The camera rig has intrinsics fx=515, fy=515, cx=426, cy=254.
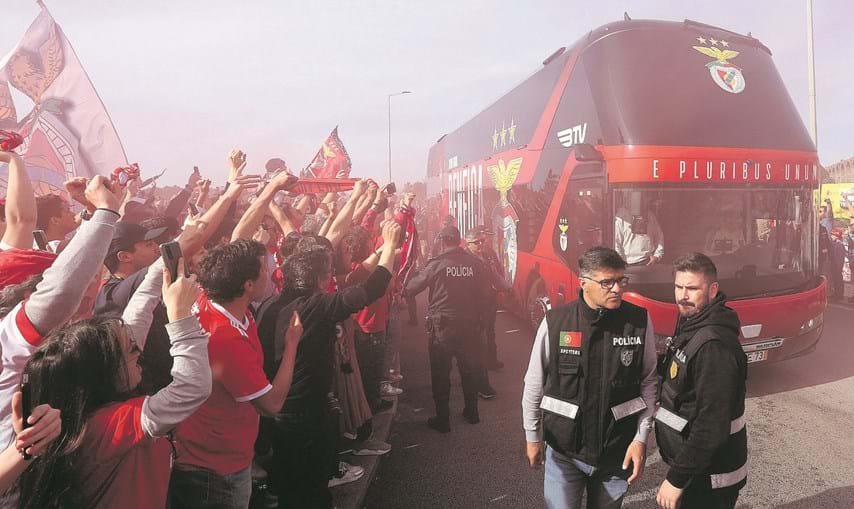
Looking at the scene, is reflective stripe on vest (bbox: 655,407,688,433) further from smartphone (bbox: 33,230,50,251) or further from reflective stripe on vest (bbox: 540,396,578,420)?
smartphone (bbox: 33,230,50,251)

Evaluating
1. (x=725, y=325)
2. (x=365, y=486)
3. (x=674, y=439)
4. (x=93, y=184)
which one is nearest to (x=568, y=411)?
(x=674, y=439)

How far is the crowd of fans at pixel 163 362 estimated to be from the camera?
1.54 m

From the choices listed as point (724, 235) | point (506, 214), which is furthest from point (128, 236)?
point (506, 214)

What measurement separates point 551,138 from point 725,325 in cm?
520

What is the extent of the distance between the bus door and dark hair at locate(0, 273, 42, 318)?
16.3ft

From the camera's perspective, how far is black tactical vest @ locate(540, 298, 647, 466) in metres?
2.43

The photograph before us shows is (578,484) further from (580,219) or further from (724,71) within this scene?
(724,71)

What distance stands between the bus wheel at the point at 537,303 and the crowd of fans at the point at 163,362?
13.5 feet

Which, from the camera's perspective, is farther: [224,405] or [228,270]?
[228,270]

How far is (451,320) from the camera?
4988 millimetres

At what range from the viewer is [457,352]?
5.02m

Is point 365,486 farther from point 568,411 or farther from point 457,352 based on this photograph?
point 568,411

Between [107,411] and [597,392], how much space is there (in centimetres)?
200

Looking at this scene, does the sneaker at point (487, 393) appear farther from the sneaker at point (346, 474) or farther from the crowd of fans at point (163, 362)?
the crowd of fans at point (163, 362)
